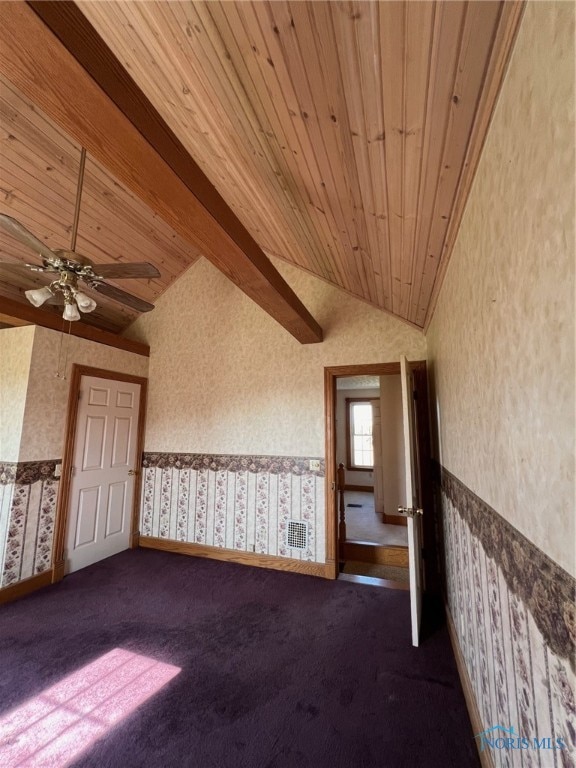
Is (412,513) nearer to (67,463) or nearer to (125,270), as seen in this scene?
(125,270)

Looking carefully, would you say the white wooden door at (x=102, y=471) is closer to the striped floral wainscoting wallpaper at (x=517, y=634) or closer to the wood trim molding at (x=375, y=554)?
the wood trim molding at (x=375, y=554)

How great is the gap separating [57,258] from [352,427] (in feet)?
Result: 22.0

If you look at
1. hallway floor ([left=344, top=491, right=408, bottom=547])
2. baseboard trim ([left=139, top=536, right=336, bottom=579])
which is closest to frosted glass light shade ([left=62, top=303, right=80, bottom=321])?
baseboard trim ([left=139, top=536, right=336, bottom=579])

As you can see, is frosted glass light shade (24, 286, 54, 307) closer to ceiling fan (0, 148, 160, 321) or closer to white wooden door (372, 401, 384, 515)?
ceiling fan (0, 148, 160, 321)

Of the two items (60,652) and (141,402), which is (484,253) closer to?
(60,652)

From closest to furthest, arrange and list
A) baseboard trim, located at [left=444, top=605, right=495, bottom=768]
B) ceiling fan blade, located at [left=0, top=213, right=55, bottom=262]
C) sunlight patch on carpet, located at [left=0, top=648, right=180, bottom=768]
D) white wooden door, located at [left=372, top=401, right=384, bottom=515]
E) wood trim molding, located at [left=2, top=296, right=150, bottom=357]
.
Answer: baseboard trim, located at [left=444, top=605, right=495, bottom=768] < sunlight patch on carpet, located at [left=0, top=648, right=180, bottom=768] < ceiling fan blade, located at [left=0, top=213, right=55, bottom=262] < wood trim molding, located at [left=2, top=296, right=150, bottom=357] < white wooden door, located at [left=372, top=401, right=384, bottom=515]

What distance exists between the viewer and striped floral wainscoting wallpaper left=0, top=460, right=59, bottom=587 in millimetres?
2840

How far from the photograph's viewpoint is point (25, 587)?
2885 millimetres

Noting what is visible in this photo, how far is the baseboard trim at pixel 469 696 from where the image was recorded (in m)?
1.36

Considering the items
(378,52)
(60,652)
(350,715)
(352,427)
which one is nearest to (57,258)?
(378,52)

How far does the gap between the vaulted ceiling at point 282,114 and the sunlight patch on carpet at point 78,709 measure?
240cm

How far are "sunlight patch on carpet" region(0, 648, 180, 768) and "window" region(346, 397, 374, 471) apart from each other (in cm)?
608

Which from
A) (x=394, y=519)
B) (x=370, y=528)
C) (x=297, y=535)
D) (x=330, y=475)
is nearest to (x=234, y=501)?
(x=297, y=535)

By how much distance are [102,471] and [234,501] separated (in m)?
1.52
